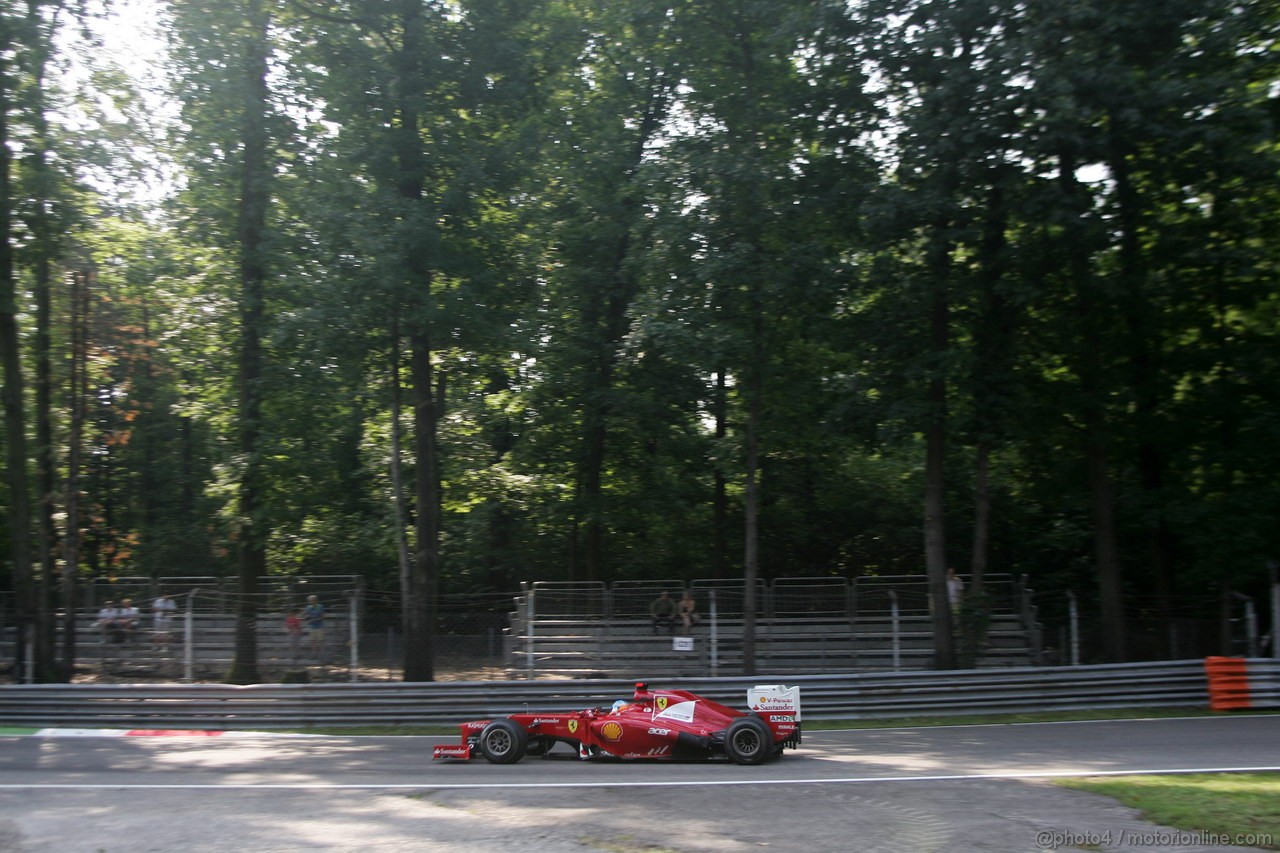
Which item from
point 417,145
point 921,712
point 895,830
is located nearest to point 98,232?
point 417,145

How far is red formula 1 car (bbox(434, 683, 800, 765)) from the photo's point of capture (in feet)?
40.5

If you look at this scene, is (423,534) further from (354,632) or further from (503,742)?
(503,742)

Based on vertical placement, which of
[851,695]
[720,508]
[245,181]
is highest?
[245,181]

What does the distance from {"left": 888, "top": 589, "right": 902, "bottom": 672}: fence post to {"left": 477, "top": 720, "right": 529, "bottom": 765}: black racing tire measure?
350 inches

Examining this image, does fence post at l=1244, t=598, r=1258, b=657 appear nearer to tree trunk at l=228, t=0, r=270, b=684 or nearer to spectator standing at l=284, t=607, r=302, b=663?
spectator standing at l=284, t=607, r=302, b=663

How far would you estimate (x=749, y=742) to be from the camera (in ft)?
40.5

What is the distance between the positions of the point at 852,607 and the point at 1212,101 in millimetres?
10294

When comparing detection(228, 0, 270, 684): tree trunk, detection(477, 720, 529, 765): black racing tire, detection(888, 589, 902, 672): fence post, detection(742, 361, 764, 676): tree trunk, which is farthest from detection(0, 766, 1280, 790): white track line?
detection(228, 0, 270, 684): tree trunk

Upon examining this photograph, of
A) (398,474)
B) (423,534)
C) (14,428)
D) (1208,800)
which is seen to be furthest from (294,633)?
(1208,800)

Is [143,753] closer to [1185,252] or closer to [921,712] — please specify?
[921,712]

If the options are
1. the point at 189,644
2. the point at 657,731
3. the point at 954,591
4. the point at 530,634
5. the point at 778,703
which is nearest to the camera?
the point at 657,731

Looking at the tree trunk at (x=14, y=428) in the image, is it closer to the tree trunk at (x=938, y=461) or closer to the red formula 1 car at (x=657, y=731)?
the red formula 1 car at (x=657, y=731)

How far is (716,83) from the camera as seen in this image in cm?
2017

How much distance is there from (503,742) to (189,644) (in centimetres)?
1000
